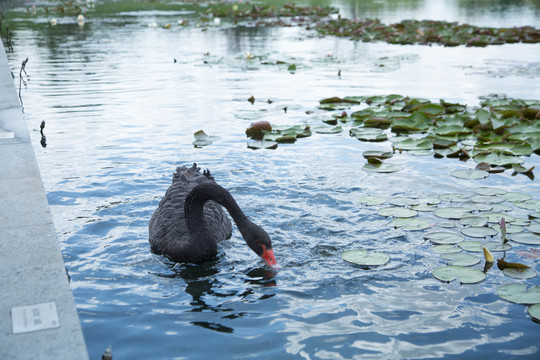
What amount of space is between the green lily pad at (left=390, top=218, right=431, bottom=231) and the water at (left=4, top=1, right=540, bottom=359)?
109mm

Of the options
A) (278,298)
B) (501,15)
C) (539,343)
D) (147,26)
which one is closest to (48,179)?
(278,298)

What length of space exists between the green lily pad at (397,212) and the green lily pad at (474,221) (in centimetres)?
45


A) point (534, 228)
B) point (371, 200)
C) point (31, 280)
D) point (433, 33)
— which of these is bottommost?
point (534, 228)

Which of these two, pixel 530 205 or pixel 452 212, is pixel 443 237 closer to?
pixel 452 212

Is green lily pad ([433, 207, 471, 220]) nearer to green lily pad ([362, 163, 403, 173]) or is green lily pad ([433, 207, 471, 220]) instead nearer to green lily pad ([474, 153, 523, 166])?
green lily pad ([362, 163, 403, 173])

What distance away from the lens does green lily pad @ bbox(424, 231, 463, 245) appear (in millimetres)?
5227

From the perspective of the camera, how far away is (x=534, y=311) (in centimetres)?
409

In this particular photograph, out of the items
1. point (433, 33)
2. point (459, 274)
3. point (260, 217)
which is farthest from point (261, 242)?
point (433, 33)

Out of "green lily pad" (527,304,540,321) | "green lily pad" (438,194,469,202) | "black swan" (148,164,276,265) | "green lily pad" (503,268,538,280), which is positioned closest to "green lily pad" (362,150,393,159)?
"green lily pad" (438,194,469,202)

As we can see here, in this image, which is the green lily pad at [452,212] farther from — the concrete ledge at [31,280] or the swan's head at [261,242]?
the concrete ledge at [31,280]

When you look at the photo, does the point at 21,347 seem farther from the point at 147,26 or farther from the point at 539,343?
the point at 147,26

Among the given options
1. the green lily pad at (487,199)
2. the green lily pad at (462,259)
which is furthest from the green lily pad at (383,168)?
the green lily pad at (462,259)

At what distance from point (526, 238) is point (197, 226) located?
9.18ft

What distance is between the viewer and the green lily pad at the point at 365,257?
4.88 metres
